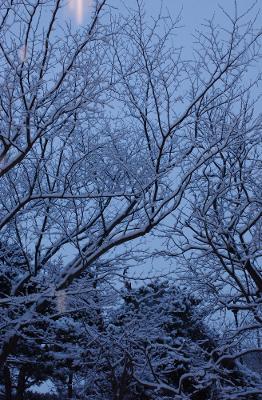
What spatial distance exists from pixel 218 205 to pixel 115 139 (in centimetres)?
216

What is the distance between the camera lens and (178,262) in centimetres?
820

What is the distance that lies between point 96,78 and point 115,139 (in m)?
1.46

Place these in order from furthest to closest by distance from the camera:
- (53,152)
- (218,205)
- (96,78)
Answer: (218,205)
(53,152)
(96,78)

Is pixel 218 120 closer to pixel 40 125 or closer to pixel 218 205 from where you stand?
pixel 218 205

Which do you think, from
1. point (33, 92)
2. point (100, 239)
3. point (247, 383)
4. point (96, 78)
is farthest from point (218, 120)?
point (247, 383)

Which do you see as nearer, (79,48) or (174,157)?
(79,48)

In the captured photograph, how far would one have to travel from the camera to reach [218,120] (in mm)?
7277

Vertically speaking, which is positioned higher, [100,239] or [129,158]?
[129,158]

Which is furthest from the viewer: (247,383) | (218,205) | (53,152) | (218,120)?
(247,383)

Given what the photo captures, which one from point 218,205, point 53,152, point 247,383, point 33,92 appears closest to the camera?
point 33,92

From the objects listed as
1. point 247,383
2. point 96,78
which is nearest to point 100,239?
point 96,78

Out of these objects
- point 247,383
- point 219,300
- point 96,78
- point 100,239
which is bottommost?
point 247,383

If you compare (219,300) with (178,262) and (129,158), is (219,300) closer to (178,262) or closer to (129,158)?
(178,262)

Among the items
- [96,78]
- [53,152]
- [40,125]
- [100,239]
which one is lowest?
[100,239]
